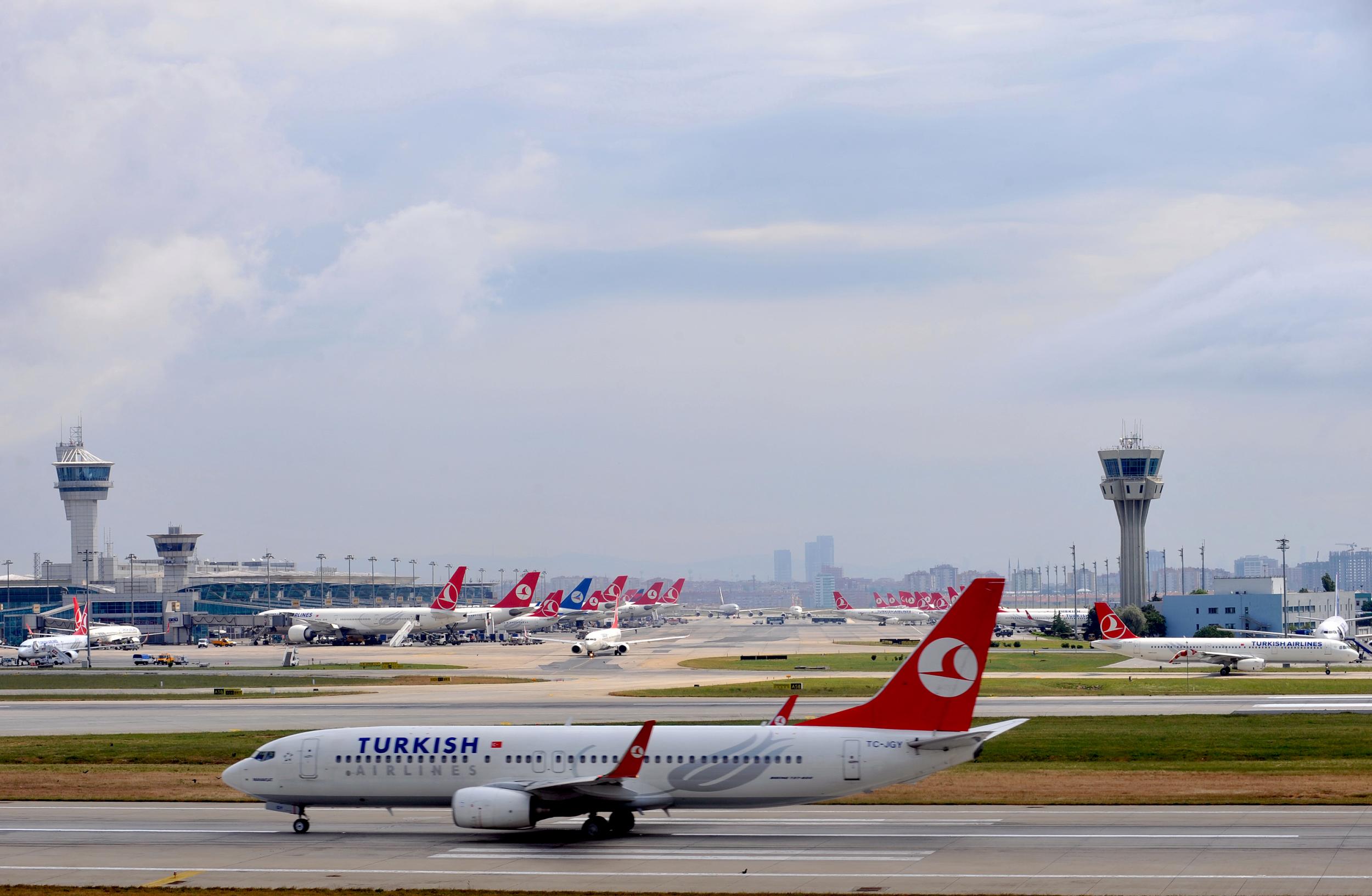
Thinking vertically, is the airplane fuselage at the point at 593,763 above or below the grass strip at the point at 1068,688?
above

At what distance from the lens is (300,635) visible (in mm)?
174625

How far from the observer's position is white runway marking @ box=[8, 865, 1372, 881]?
1281 inches

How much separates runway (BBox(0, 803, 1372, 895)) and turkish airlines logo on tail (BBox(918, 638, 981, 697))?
466cm

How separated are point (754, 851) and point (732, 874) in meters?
3.68

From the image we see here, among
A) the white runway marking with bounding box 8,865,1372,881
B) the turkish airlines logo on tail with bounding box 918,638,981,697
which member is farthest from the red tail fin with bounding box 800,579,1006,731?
the white runway marking with bounding box 8,865,1372,881

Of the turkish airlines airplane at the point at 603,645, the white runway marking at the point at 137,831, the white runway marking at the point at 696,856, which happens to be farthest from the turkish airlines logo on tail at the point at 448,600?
the white runway marking at the point at 696,856

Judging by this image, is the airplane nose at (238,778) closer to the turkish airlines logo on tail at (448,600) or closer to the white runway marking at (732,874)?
the white runway marking at (732,874)

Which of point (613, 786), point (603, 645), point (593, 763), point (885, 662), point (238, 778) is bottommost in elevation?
point (885, 662)

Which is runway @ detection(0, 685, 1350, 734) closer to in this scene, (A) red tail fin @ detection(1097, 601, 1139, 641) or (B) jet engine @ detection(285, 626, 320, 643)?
(A) red tail fin @ detection(1097, 601, 1139, 641)

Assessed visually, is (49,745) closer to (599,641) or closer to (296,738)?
(296,738)

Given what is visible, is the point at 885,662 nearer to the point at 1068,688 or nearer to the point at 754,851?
the point at 1068,688

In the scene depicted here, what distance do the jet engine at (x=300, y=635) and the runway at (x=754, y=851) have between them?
130 metres

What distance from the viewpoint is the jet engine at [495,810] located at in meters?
37.8

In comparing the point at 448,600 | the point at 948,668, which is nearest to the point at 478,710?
the point at 948,668
